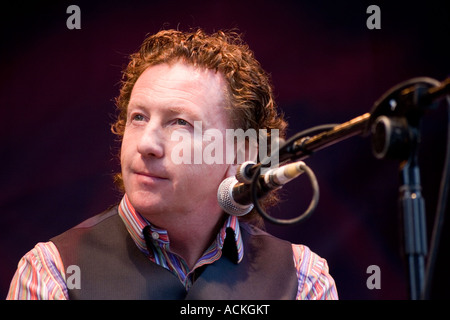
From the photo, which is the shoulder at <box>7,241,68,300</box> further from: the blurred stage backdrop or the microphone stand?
the microphone stand

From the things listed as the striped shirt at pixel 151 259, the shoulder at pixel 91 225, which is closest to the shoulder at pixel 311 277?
the striped shirt at pixel 151 259

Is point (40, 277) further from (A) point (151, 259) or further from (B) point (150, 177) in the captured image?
(B) point (150, 177)

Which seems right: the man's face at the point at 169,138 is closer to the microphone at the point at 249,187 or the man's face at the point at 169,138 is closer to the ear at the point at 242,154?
the ear at the point at 242,154

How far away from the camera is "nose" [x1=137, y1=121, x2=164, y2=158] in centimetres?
155

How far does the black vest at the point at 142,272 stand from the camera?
1497mm

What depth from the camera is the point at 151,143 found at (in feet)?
5.09

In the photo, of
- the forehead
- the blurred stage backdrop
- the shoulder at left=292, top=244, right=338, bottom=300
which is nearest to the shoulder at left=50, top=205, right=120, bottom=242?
the forehead

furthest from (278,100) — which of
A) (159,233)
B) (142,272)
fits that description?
(142,272)

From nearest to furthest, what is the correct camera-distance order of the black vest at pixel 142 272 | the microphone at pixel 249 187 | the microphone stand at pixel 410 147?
the microphone stand at pixel 410 147 < the microphone at pixel 249 187 < the black vest at pixel 142 272

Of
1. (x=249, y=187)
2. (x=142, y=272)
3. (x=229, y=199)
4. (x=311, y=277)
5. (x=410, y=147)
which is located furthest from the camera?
(x=311, y=277)

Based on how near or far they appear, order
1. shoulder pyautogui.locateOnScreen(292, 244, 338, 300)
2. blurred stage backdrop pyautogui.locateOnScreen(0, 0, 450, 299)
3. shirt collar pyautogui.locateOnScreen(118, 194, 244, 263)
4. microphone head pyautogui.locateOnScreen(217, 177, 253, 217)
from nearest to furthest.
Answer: microphone head pyautogui.locateOnScreen(217, 177, 253, 217), shirt collar pyautogui.locateOnScreen(118, 194, 244, 263), shoulder pyautogui.locateOnScreen(292, 244, 338, 300), blurred stage backdrop pyautogui.locateOnScreen(0, 0, 450, 299)

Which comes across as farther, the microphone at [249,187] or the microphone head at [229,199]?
the microphone head at [229,199]

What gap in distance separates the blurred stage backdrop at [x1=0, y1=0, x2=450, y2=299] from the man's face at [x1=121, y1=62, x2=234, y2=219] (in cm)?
62

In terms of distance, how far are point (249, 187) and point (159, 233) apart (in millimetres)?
469
